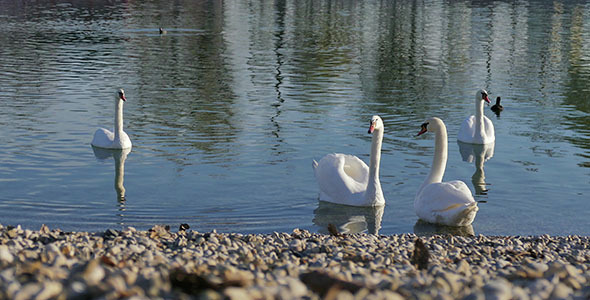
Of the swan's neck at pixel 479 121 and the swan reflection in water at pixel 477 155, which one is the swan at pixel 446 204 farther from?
the swan's neck at pixel 479 121

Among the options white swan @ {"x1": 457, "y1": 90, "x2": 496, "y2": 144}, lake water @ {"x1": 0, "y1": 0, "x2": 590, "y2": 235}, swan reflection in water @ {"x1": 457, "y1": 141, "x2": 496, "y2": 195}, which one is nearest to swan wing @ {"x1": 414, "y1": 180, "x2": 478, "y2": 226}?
lake water @ {"x1": 0, "y1": 0, "x2": 590, "y2": 235}

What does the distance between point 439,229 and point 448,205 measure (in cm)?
39

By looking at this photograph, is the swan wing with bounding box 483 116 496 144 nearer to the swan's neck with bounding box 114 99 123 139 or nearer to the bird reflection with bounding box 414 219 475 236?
the bird reflection with bounding box 414 219 475 236

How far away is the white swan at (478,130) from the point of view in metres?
16.4

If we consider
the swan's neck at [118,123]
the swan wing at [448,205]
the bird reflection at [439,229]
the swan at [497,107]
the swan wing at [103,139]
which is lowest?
the bird reflection at [439,229]

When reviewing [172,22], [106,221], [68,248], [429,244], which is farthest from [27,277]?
[172,22]

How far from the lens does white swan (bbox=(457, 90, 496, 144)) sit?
16.4m

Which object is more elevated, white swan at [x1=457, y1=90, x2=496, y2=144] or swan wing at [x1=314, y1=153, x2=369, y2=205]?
white swan at [x1=457, y1=90, x2=496, y2=144]

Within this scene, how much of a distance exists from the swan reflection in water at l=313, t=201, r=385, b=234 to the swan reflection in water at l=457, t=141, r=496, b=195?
2.65 m

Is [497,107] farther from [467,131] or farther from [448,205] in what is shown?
[448,205]

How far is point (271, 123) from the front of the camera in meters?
18.0

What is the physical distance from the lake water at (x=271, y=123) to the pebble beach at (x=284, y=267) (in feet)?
6.74

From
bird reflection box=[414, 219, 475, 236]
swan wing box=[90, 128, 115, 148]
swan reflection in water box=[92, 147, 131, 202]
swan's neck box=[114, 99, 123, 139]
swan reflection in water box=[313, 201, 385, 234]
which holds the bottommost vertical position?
bird reflection box=[414, 219, 475, 236]

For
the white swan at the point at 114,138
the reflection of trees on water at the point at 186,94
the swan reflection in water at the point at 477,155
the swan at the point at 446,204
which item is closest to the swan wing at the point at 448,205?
the swan at the point at 446,204
